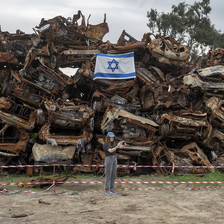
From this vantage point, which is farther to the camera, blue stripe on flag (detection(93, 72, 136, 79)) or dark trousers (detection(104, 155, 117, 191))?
blue stripe on flag (detection(93, 72, 136, 79))

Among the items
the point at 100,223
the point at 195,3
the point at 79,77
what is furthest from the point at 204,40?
the point at 100,223

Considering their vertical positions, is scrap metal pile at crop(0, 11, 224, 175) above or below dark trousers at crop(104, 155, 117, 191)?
above

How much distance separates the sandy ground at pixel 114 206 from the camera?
5.00m

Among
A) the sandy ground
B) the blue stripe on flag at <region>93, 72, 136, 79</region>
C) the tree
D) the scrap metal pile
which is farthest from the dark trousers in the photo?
the tree

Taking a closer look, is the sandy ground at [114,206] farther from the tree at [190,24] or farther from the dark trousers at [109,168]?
the tree at [190,24]

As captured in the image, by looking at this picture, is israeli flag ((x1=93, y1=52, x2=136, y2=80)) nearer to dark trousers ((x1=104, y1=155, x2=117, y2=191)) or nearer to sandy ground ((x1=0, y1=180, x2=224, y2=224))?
sandy ground ((x1=0, y1=180, x2=224, y2=224))

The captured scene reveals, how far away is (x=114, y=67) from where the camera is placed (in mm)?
12273

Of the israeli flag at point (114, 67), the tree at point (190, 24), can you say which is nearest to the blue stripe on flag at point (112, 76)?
the israeli flag at point (114, 67)

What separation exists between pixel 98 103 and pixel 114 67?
185cm

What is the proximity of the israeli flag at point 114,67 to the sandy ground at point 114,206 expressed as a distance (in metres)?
5.50

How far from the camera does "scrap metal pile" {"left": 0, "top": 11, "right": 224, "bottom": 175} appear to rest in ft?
35.4

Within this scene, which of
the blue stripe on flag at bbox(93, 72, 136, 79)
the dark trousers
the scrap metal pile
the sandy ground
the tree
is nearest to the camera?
the sandy ground

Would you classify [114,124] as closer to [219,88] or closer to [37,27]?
[219,88]

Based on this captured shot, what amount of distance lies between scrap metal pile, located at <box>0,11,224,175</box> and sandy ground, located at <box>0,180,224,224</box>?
2979mm
